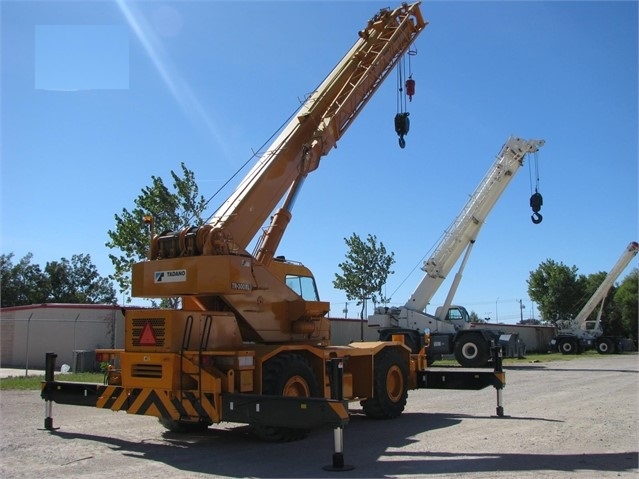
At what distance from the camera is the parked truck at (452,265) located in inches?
1121

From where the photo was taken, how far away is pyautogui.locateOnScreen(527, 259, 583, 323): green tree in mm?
64062

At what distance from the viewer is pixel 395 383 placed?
505 inches

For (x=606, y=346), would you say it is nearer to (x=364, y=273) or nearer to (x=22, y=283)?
(x=364, y=273)

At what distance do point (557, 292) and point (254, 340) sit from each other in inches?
2343

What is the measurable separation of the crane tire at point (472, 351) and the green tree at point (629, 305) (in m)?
40.9

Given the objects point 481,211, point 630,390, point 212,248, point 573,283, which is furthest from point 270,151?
point 573,283

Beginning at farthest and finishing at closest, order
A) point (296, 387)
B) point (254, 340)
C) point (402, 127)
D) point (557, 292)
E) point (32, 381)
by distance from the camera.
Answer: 1. point (557, 292)
2. point (32, 381)
3. point (402, 127)
4. point (254, 340)
5. point (296, 387)

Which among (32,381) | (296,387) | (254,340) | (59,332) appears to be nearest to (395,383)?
(296,387)

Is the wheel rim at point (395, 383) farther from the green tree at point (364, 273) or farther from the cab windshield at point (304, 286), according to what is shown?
the green tree at point (364, 273)

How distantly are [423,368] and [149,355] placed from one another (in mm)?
6562

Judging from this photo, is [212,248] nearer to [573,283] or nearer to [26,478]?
[26,478]

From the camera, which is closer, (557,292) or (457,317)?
(457,317)

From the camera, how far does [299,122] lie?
12.5 meters

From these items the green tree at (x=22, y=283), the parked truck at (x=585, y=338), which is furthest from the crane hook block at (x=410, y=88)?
the green tree at (x=22, y=283)
